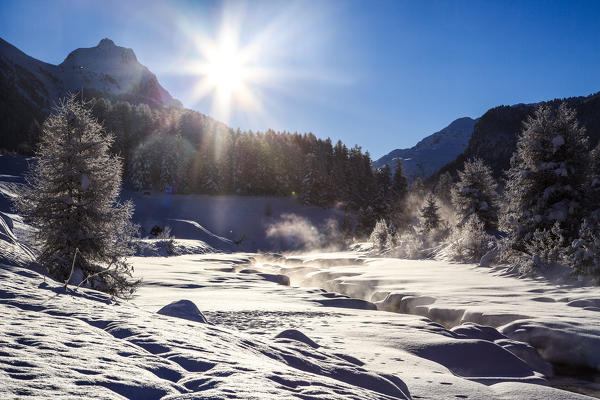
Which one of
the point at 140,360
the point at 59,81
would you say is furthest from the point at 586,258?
the point at 59,81

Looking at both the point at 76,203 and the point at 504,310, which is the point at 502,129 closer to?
the point at 504,310

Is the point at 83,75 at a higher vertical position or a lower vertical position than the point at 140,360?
higher

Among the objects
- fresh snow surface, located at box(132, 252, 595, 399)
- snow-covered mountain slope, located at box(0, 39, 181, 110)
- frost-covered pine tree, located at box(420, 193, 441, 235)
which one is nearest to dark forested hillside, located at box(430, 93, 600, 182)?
frost-covered pine tree, located at box(420, 193, 441, 235)

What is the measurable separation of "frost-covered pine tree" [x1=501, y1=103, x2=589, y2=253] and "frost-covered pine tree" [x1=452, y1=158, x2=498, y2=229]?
9.58 meters

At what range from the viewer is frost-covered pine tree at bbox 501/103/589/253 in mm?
13641

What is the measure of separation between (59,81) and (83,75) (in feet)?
56.3

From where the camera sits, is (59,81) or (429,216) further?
(59,81)

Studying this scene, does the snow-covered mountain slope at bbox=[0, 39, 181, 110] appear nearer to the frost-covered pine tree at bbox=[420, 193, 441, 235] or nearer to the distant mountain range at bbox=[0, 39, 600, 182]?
the distant mountain range at bbox=[0, 39, 600, 182]

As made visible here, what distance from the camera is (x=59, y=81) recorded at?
478 ft

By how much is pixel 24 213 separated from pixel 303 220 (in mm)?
54337

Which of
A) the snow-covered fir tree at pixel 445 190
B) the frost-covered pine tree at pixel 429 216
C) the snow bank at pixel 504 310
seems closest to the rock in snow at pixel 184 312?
the snow bank at pixel 504 310

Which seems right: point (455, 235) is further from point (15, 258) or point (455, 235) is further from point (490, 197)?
point (15, 258)

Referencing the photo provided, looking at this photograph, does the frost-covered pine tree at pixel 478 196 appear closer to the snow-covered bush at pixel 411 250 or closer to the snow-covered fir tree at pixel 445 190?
the snow-covered bush at pixel 411 250

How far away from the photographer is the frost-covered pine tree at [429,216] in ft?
95.9
